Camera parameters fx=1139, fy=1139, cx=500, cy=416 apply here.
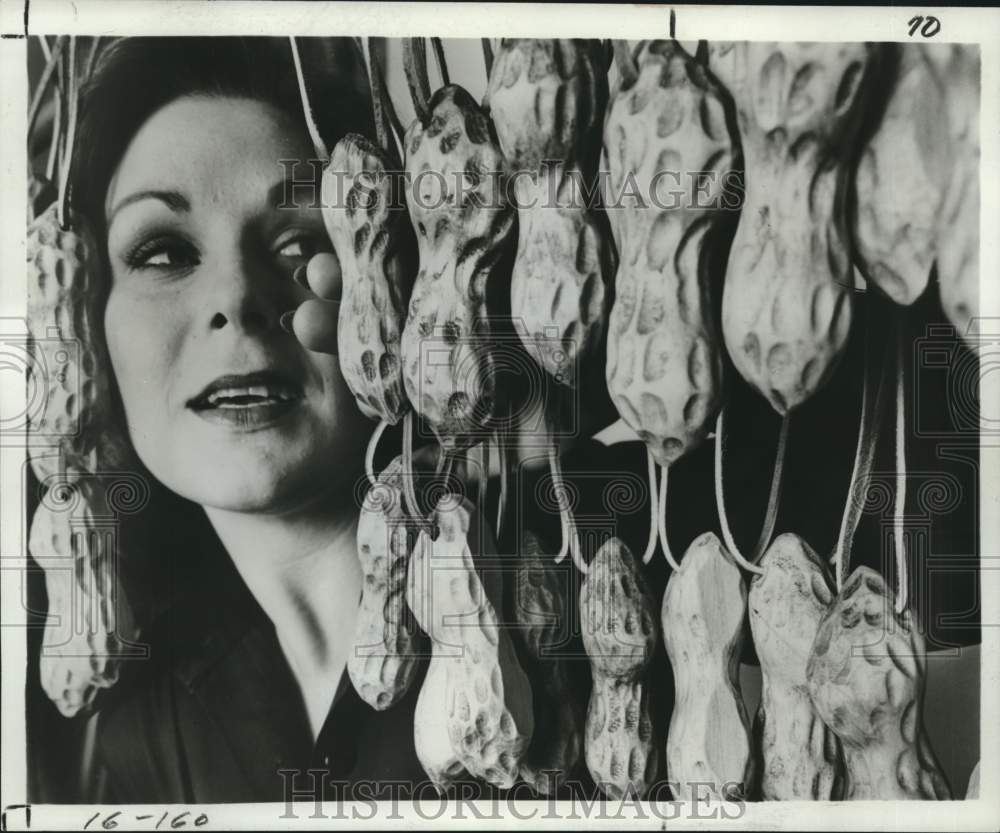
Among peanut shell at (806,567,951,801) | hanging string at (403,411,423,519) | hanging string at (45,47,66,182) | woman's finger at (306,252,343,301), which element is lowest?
peanut shell at (806,567,951,801)

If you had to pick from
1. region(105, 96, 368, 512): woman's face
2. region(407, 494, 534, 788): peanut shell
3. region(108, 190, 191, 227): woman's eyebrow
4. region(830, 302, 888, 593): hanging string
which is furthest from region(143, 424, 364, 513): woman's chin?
region(830, 302, 888, 593): hanging string

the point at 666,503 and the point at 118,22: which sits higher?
the point at 118,22

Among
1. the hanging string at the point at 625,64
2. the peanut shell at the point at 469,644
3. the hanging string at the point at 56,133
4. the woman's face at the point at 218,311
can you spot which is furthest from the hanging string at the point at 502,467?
the hanging string at the point at 56,133

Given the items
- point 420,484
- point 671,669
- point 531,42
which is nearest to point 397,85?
point 531,42

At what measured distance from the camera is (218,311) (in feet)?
3.26

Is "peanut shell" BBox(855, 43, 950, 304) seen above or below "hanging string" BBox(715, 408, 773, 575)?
above

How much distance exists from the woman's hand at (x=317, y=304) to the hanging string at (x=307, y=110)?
0.09 m

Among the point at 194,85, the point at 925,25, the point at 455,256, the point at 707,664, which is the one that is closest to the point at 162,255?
the point at 194,85

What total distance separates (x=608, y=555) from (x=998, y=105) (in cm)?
53

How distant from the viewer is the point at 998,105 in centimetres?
101

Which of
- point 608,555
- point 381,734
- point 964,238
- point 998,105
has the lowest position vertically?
point 381,734

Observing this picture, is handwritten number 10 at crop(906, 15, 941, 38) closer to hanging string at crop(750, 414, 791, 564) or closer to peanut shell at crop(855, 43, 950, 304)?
peanut shell at crop(855, 43, 950, 304)

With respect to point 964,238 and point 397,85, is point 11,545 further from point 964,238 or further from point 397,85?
point 964,238

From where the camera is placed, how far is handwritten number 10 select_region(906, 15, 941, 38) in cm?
101
